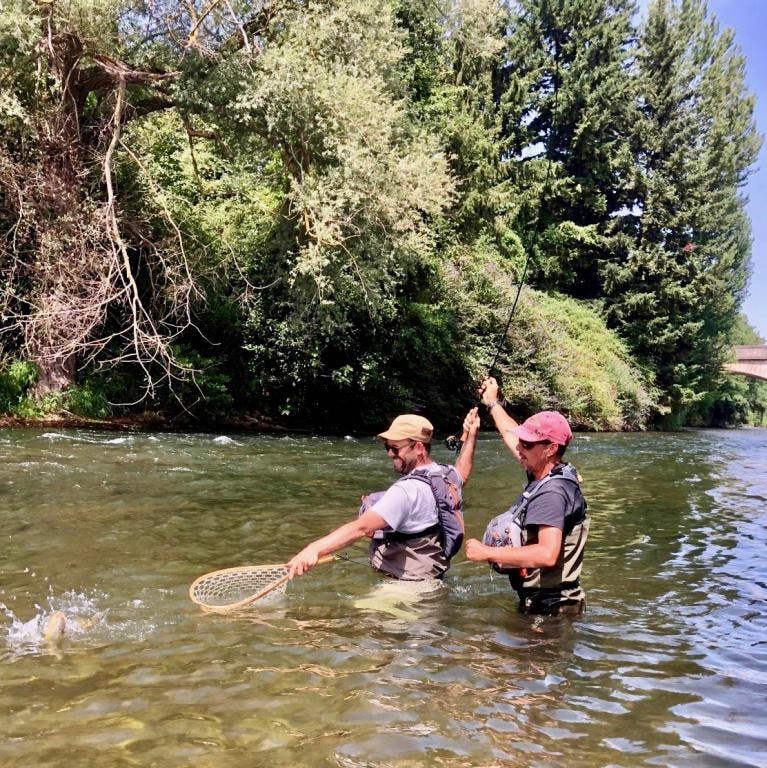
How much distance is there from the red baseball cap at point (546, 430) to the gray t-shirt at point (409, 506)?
0.76 metres

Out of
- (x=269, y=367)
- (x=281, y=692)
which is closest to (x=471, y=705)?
(x=281, y=692)

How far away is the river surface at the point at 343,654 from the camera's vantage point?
3566 mm

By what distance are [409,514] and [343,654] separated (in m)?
1.10

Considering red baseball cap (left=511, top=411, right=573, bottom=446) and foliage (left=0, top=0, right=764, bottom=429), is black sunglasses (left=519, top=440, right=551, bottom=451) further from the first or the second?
foliage (left=0, top=0, right=764, bottom=429)

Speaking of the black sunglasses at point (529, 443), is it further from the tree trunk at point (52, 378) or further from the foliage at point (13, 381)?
the foliage at point (13, 381)

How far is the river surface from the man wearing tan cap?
0.31 m

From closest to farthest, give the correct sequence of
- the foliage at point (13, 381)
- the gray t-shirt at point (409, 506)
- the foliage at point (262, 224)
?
the gray t-shirt at point (409, 506) → the foliage at point (262, 224) → the foliage at point (13, 381)

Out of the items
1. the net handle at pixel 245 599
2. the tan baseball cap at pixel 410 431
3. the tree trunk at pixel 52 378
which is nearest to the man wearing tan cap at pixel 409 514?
the tan baseball cap at pixel 410 431

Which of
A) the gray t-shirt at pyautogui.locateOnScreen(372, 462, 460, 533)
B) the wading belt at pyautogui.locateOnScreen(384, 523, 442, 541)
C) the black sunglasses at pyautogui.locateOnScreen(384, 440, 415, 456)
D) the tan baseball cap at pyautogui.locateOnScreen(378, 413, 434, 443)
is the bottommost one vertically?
the wading belt at pyautogui.locateOnScreen(384, 523, 442, 541)

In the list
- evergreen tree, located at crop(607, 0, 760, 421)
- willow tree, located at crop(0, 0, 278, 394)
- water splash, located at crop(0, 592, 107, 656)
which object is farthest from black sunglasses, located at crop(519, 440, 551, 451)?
evergreen tree, located at crop(607, 0, 760, 421)

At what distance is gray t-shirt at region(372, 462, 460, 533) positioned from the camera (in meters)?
5.20

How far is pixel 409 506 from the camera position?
5301 millimetres

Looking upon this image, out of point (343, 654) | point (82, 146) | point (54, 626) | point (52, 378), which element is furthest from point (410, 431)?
point (52, 378)

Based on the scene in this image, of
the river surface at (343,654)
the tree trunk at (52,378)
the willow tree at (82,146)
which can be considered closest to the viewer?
the river surface at (343,654)
